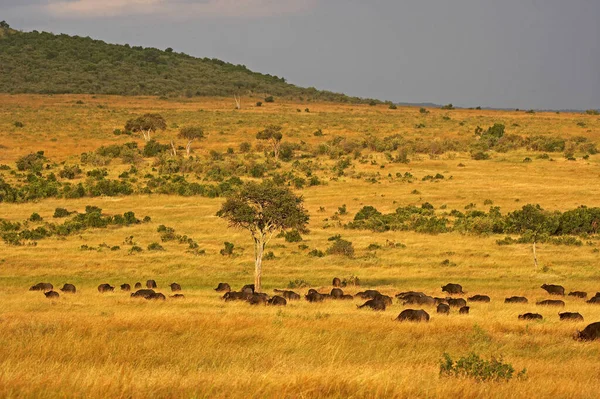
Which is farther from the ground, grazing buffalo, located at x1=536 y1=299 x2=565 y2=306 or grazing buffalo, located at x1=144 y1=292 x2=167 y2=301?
grazing buffalo, located at x1=536 y1=299 x2=565 y2=306

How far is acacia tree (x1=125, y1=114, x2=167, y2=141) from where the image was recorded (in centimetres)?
7962

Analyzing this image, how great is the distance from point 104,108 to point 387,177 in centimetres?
6327

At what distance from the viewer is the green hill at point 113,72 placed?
448ft

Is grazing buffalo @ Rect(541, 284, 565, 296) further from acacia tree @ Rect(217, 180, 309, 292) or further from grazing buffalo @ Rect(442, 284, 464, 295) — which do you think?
acacia tree @ Rect(217, 180, 309, 292)

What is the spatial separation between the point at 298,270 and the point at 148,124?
5281 cm

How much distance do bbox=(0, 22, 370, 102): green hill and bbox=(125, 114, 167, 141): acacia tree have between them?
52682 mm

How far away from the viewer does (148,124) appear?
262ft

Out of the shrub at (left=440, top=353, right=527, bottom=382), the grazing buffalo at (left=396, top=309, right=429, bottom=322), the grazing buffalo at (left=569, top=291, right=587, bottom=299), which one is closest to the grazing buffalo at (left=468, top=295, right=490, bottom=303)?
the grazing buffalo at (left=569, top=291, right=587, bottom=299)

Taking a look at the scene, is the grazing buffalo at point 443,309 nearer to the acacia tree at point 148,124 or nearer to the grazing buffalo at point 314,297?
the grazing buffalo at point 314,297

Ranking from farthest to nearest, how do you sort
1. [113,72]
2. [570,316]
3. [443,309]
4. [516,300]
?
[113,72], [516,300], [443,309], [570,316]

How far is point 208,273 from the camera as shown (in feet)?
101

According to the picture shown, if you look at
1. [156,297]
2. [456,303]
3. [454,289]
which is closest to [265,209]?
[156,297]

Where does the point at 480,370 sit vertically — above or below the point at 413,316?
above

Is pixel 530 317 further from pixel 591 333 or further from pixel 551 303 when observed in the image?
pixel 551 303
